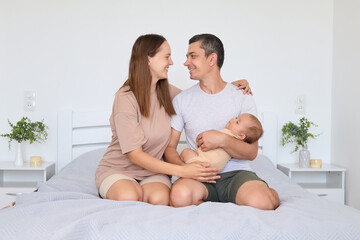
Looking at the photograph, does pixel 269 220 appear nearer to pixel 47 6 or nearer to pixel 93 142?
pixel 93 142

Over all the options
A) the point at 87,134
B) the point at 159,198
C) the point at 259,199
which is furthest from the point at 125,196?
the point at 87,134

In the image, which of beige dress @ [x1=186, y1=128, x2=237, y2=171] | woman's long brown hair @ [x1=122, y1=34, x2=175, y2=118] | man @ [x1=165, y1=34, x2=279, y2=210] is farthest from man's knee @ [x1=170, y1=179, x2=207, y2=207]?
woman's long brown hair @ [x1=122, y1=34, x2=175, y2=118]

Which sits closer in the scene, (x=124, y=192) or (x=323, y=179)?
(x=124, y=192)

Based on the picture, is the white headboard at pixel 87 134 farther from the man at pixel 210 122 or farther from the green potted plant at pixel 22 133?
the man at pixel 210 122

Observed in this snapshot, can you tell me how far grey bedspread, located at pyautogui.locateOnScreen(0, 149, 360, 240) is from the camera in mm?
1327

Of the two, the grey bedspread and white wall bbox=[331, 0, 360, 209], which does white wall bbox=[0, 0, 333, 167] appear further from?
the grey bedspread

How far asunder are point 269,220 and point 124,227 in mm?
478

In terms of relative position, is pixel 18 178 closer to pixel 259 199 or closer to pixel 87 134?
pixel 87 134

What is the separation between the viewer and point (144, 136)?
6.55 feet

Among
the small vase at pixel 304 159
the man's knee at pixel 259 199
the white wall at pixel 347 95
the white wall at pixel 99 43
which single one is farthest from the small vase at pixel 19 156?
the white wall at pixel 347 95

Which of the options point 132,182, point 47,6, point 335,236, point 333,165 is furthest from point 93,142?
point 335,236

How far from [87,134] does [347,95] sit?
1.82 m

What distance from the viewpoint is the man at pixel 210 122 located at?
1.86 metres

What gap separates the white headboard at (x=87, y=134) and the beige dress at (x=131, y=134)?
0.99 m
